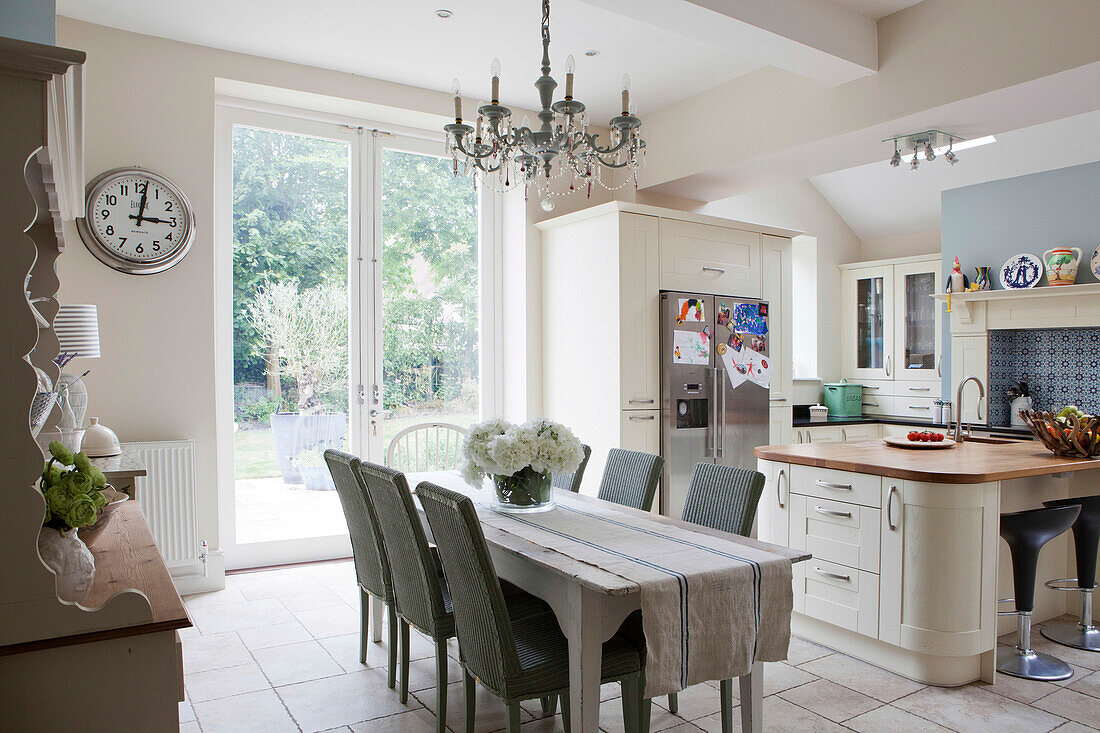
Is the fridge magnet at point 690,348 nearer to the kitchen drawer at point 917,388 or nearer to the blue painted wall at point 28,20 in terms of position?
the kitchen drawer at point 917,388

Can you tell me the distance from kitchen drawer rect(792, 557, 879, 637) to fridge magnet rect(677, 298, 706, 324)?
1708mm

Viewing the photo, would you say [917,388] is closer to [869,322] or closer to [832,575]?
[869,322]

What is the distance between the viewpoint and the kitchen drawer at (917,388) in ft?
19.6

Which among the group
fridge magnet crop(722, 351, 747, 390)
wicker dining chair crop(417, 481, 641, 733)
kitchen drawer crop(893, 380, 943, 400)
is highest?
fridge magnet crop(722, 351, 747, 390)

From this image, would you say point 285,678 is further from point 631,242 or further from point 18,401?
point 631,242

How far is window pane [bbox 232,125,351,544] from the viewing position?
4324 mm

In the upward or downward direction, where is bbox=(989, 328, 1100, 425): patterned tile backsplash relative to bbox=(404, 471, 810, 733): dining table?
upward

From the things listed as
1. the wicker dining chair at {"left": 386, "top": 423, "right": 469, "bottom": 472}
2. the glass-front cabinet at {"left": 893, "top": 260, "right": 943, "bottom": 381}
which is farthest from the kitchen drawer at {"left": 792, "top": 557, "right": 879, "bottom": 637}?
the glass-front cabinet at {"left": 893, "top": 260, "right": 943, "bottom": 381}

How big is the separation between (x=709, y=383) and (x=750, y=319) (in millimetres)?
540

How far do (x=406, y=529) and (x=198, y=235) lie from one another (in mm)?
2435

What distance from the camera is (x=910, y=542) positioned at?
2820mm

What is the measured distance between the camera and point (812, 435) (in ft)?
18.8

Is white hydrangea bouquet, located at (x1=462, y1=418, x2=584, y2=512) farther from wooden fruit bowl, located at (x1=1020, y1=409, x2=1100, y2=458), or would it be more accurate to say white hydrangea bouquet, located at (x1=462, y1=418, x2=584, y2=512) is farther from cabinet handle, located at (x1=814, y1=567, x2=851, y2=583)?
wooden fruit bowl, located at (x1=1020, y1=409, x2=1100, y2=458)

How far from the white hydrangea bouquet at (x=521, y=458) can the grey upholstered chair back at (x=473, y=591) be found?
0.40 metres
